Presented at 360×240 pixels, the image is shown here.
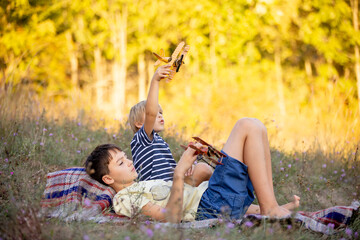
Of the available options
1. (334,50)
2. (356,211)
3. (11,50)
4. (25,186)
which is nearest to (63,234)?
(25,186)

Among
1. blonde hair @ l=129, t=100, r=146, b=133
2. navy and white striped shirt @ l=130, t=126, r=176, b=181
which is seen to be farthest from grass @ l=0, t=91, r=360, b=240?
blonde hair @ l=129, t=100, r=146, b=133

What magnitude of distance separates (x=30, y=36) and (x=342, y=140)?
877 cm

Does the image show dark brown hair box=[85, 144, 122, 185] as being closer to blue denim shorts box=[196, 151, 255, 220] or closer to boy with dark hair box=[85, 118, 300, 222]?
boy with dark hair box=[85, 118, 300, 222]

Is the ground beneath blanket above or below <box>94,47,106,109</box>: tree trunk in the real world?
below

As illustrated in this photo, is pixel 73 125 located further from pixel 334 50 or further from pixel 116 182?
pixel 334 50

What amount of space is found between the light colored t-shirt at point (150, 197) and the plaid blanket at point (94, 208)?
91mm

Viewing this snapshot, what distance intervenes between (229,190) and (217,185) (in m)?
0.10

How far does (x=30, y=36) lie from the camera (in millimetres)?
9977

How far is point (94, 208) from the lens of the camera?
254 cm

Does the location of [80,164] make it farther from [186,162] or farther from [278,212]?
[278,212]

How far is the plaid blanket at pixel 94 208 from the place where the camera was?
233cm

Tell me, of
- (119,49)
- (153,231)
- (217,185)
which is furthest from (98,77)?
(153,231)

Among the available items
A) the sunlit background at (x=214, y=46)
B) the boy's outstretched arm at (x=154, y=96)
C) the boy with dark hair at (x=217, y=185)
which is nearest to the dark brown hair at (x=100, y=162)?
the boy with dark hair at (x=217, y=185)

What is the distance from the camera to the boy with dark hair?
242cm
